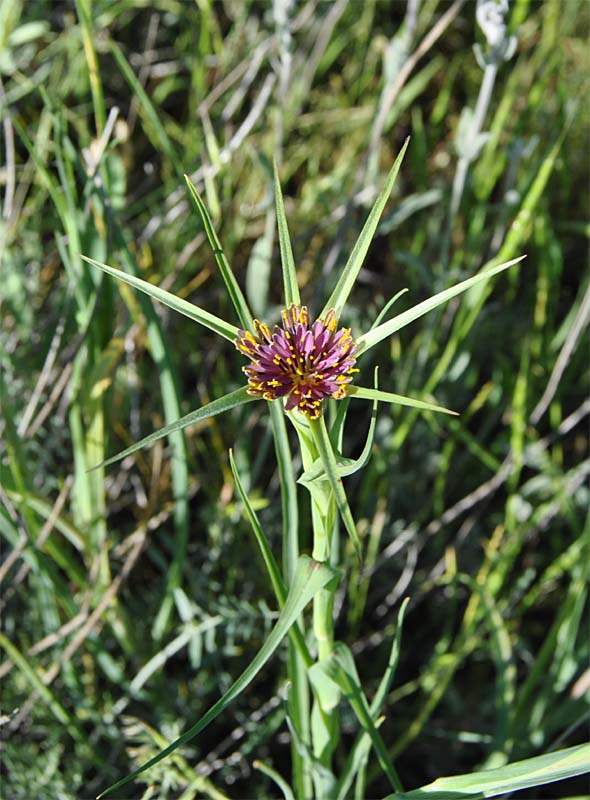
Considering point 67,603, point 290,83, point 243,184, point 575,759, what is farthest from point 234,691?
point 290,83

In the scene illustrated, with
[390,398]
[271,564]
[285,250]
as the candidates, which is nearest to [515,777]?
[271,564]

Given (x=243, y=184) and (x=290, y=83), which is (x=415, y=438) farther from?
(x=290, y=83)

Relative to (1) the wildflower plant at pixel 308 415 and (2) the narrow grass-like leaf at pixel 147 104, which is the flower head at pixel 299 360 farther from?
(2) the narrow grass-like leaf at pixel 147 104

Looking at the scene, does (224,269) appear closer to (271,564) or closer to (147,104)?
(271,564)

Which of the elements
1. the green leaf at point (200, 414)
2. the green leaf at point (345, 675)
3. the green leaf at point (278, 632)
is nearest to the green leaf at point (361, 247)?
the green leaf at point (200, 414)

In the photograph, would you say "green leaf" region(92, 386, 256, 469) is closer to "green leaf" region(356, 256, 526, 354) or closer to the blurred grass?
"green leaf" region(356, 256, 526, 354)
